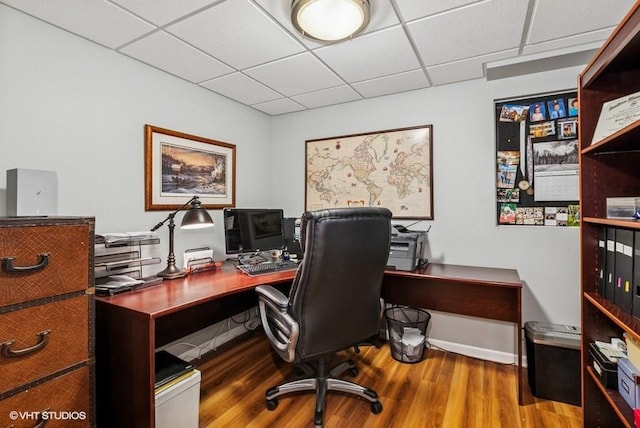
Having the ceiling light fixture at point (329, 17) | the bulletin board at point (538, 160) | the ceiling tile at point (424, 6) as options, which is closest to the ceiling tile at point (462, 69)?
the bulletin board at point (538, 160)

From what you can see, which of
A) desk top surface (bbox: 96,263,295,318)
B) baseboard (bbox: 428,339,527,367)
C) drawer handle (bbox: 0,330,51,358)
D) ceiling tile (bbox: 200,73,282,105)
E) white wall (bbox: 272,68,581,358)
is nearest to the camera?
drawer handle (bbox: 0,330,51,358)

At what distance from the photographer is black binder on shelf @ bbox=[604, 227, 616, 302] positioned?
54.2 inches

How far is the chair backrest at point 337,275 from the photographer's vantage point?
148cm

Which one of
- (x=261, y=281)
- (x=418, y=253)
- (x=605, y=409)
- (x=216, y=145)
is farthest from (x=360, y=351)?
(x=216, y=145)

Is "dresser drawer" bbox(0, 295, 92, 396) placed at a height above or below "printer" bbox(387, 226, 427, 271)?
below

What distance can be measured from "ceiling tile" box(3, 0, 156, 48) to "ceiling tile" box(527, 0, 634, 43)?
215 centimetres

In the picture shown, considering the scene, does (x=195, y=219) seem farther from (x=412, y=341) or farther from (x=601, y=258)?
(x=601, y=258)

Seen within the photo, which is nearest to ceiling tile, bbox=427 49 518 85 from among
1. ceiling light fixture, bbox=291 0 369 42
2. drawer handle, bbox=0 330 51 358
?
ceiling light fixture, bbox=291 0 369 42

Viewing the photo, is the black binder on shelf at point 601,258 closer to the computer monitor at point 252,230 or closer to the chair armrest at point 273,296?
the chair armrest at point 273,296

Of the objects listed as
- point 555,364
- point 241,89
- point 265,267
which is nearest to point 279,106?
point 241,89

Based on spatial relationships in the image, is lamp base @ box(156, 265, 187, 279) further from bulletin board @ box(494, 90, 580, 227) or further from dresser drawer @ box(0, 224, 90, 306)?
bulletin board @ box(494, 90, 580, 227)

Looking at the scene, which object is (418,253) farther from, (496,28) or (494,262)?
(496,28)

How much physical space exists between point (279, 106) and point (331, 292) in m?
2.20

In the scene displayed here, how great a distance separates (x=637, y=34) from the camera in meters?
1.09
